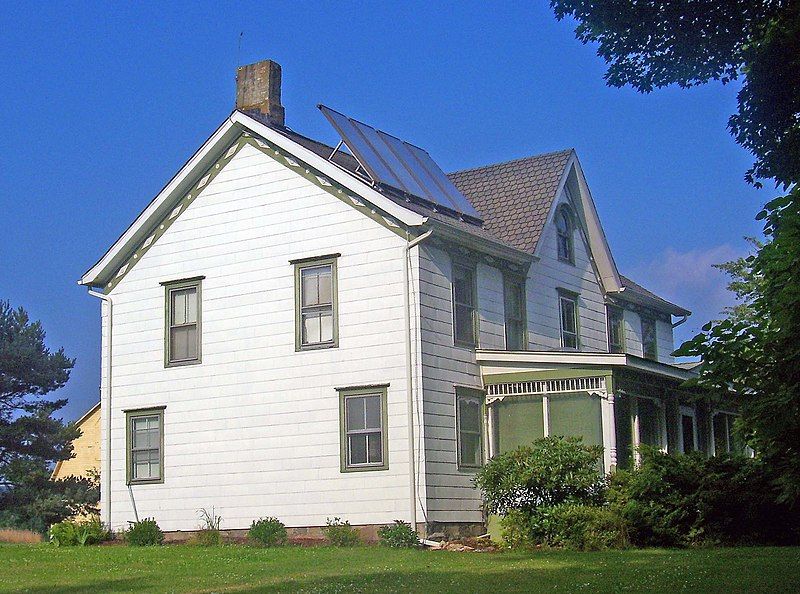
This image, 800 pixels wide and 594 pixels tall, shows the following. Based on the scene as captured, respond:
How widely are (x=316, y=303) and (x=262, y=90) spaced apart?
6573 mm

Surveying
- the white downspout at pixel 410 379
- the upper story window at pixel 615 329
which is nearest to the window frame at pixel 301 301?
the white downspout at pixel 410 379

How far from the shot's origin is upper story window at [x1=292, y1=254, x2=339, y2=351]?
25109 millimetres

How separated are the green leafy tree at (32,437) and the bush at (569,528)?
22201 millimetres

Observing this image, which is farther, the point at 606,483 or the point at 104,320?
the point at 104,320

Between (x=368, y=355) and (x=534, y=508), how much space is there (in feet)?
16.3

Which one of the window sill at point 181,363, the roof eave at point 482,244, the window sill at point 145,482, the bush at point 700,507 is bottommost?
the bush at point 700,507

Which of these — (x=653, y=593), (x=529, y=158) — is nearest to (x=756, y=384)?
(x=653, y=593)

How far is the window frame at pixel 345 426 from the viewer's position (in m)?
23.9

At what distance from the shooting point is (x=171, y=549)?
75.0ft

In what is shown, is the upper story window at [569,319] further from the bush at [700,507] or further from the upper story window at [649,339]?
the bush at [700,507]

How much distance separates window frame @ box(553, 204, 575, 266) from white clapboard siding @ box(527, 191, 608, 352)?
15cm

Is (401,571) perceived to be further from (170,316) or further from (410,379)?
(170,316)

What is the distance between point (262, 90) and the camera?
94.6 ft

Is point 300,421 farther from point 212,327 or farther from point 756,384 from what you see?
point 756,384
